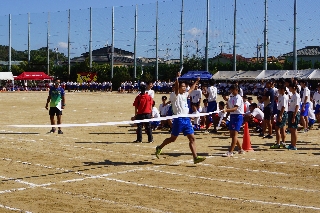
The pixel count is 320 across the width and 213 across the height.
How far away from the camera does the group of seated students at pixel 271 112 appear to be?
14273 millimetres

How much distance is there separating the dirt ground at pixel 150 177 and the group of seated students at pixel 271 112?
0.82 metres

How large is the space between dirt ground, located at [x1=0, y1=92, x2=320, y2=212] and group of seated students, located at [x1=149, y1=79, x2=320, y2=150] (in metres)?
0.82

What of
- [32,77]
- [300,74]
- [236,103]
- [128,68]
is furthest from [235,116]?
[128,68]

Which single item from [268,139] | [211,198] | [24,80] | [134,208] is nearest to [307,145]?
[268,139]

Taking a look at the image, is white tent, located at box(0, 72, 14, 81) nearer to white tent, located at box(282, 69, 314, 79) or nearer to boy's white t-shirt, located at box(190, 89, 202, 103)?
white tent, located at box(282, 69, 314, 79)

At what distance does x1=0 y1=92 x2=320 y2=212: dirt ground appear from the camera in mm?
8234

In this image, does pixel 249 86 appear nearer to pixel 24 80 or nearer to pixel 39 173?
pixel 24 80

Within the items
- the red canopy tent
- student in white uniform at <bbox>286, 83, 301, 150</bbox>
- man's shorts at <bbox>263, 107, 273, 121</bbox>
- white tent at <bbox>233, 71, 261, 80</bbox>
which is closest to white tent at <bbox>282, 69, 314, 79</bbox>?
white tent at <bbox>233, 71, 261, 80</bbox>

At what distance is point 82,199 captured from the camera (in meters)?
8.56

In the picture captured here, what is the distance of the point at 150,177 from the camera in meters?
10.4

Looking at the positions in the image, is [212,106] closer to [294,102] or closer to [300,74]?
[294,102]

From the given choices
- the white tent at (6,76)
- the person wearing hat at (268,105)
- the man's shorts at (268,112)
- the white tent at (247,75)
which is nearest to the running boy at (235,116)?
the person wearing hat at (268,105)

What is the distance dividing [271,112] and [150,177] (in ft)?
23.4

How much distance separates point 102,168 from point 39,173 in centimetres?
134
